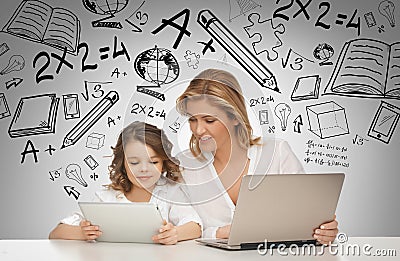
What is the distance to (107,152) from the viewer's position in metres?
3.66

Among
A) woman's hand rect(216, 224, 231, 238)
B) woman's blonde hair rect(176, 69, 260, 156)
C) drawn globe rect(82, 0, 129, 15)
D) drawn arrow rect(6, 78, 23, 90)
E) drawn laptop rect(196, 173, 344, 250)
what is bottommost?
woman's hand rect(216, 224, 231, 238)

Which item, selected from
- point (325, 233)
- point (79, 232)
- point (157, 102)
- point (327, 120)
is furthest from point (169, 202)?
point (327, 120)

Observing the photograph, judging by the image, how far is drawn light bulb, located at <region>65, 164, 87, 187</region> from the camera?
3637 millimetres

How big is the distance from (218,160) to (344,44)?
1.75 meters

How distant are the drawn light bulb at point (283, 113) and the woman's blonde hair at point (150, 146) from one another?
1396mm

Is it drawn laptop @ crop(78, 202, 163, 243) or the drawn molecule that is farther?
the drawn molecule

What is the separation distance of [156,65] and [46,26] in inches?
25.8

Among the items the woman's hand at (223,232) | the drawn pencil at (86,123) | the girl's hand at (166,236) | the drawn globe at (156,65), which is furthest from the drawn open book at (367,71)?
the girl's hand at (166,236)

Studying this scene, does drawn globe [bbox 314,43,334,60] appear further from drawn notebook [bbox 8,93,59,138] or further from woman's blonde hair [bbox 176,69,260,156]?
woman's blonde hair [bbox 176,69,260,156]

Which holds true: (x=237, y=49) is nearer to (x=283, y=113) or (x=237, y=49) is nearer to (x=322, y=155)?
(x=283, y=113)

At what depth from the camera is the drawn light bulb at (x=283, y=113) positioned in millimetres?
3707

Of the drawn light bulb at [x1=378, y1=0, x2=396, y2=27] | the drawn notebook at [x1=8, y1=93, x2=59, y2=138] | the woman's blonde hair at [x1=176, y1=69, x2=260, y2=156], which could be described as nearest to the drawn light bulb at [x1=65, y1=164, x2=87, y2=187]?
the drawn notebook at [x1=8, y1=93, x2=59, y2=138]

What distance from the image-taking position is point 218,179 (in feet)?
7.06

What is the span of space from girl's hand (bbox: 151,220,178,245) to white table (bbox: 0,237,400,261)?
0.07 feet
